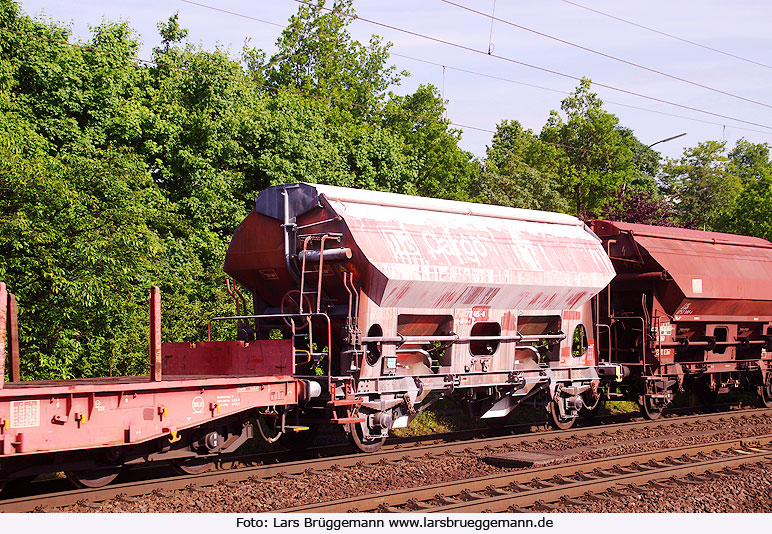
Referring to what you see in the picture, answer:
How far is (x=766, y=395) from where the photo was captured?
20.4 m

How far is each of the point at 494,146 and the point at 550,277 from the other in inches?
1861

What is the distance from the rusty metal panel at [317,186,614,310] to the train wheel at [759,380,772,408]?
733cm

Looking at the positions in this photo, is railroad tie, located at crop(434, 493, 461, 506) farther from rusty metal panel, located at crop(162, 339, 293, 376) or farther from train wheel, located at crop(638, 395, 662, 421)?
train wheel, located at crop(638, 395, 662, 421)

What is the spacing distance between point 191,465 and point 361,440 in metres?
2.82

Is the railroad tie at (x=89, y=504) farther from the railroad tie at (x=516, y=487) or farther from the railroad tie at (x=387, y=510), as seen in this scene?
the railroad tie at (x=516, y=487)

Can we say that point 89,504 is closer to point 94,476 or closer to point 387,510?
point 94,476

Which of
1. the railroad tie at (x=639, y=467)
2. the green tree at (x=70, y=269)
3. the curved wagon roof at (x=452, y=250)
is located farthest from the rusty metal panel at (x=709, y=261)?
the green tree at (x=70, y=269)

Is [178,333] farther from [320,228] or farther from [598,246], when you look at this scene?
[598,246]

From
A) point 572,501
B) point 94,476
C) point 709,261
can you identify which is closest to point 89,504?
point 94,476

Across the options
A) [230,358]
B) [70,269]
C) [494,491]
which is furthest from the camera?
[70,269]

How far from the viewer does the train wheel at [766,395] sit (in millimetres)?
20188

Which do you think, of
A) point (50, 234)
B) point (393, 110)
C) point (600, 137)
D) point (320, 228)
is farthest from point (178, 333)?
point (600, 137)

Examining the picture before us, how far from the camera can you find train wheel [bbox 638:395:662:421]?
17.4 meters

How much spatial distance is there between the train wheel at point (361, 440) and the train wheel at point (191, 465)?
232 cm
